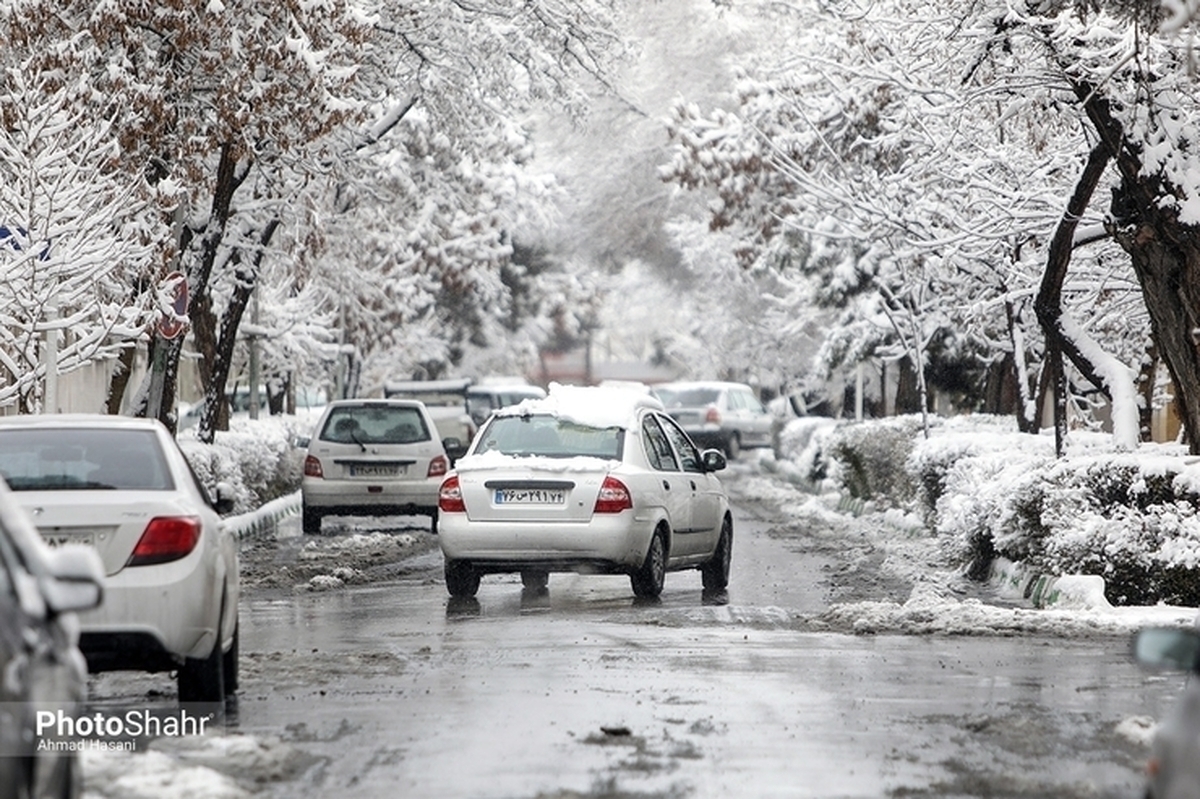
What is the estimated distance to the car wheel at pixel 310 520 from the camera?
25.7 meters

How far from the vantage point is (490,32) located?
26.5 meters

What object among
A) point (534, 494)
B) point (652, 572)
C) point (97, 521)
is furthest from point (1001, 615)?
point (97, 521)

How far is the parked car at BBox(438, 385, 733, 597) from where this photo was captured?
52.6ft

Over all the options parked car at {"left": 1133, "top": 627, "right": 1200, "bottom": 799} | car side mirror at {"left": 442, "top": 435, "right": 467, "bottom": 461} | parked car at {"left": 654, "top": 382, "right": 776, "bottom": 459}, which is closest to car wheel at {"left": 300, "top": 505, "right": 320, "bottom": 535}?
car side mirror at {"left": 442, "top": 435, "right": 467, "bottom": 461}

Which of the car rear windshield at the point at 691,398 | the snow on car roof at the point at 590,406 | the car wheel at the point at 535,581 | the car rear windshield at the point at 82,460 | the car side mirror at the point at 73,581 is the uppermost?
the car rear windshield at the point at 691,398

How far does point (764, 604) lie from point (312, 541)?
8987mm

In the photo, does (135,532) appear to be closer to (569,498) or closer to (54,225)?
(569,498)

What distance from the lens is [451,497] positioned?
642 inches

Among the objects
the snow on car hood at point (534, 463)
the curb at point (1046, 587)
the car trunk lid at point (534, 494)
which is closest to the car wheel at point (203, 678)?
the car trunk lid at point (534, 494)

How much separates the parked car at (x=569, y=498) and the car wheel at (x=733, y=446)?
33547 mm

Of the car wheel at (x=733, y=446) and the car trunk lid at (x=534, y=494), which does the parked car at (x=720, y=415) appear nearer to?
the car wheel at (x=733, y=446)

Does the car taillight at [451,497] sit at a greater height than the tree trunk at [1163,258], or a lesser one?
lesser

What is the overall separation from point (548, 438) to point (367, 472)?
918 cm

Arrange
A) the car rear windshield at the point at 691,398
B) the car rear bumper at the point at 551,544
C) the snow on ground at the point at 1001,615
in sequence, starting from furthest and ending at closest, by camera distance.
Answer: the car rear windshield at the point at 691,398, the car rear bumper at the point at 551,544, the snow on ground at the point at 1001,615
